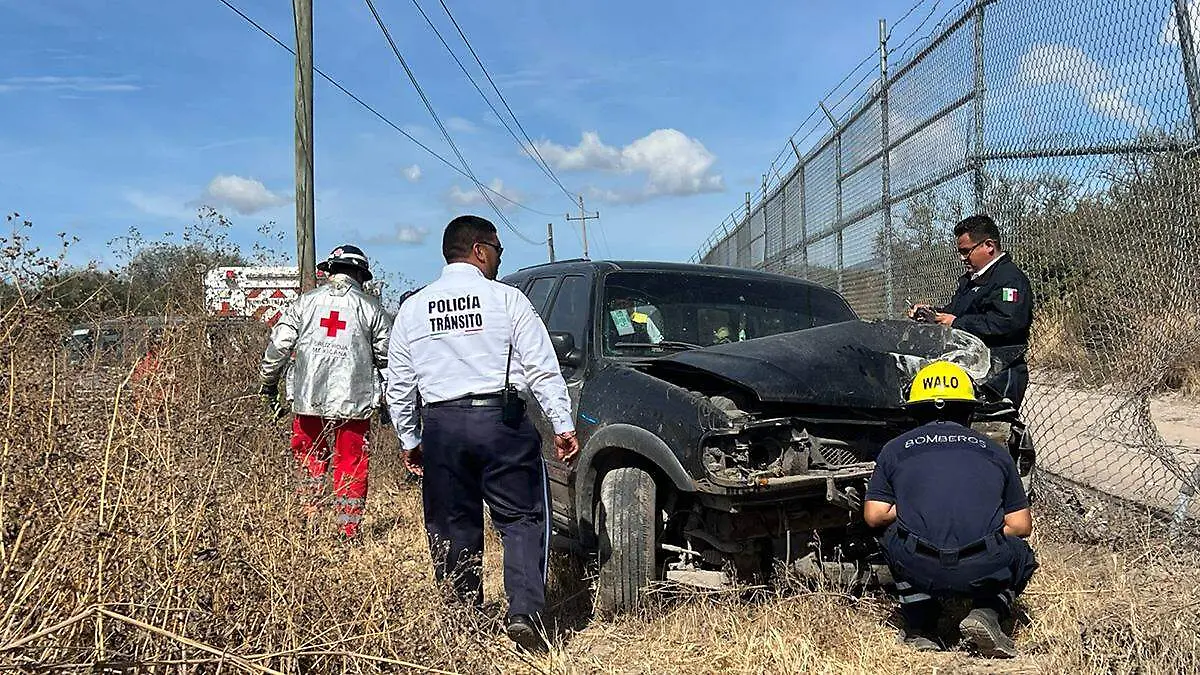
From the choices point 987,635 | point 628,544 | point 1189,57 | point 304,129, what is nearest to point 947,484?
point 987,635

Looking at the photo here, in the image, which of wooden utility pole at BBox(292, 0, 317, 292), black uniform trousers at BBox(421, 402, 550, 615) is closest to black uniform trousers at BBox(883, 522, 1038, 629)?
black uniform trousers at BBox(421, 402, 550, 615)

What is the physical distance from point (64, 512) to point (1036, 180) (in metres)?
5.63

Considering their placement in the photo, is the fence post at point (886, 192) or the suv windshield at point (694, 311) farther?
the fence post at point (886, 192)

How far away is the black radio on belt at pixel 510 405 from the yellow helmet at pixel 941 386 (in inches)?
62.9

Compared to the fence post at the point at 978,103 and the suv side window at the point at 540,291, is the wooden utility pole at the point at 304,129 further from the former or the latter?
the fence post at the point at 978,103

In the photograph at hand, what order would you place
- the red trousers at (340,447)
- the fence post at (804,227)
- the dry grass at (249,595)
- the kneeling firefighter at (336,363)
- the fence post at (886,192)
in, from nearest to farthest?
the dry grass at (249,595) → the red trousers at (340,447) → the kneeling firefighter at (336,363) → the fence post at (886,192) → the fence post at (804,227)

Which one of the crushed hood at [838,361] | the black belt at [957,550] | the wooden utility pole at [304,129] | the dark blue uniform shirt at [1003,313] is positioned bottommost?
the black belt at [957,550]

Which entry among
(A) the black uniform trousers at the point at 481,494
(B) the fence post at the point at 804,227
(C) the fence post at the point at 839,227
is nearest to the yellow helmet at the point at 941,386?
(A) the black uniform trousers at the point at 481,494

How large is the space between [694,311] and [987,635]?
2283 millimetres

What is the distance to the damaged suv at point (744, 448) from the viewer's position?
13.2 feet

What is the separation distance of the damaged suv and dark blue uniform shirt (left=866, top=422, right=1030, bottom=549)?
236mm

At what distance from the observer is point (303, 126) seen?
10.9m

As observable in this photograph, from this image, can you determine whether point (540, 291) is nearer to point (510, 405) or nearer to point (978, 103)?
point (510, 405)

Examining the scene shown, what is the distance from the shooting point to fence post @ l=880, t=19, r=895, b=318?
898 cm
